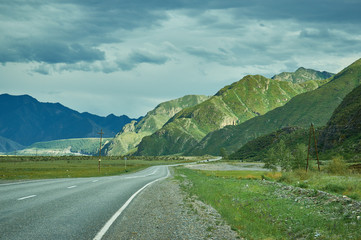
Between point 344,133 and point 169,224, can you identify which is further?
point 344,133

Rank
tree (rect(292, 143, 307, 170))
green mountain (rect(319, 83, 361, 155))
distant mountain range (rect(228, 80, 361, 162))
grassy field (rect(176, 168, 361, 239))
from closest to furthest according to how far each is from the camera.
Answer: grassy field (rect(176, 168, 361, 239))
tree (rect(292, 143, 307, 170))
distant mountain range (rect(228, 80, 361, 162))
green mountain (rect(319, 83, 361, 155))

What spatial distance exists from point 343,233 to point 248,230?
3161 millimetres

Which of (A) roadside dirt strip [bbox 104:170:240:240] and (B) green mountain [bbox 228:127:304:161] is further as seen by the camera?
(B) green mountain [bbox 228:127:304:161]

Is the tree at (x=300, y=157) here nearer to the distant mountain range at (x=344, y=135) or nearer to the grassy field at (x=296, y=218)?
the distant mountain range at (x=344, y=135)

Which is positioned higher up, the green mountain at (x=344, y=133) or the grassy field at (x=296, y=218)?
the green mountain at (x=344, y=133)

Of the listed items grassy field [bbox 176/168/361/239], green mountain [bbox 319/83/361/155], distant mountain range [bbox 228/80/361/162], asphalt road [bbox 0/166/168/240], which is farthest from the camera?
green mountain [bbox 319/83/361/155]

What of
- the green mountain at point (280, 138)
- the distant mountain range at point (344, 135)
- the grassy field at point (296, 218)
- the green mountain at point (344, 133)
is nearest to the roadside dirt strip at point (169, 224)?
the grassy field at point (296, 218)

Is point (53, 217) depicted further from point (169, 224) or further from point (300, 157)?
point (300, 157)

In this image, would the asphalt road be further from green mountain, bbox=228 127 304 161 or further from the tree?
green mountain, bbox=228 127 304 161

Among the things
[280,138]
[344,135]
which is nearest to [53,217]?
[344,135]

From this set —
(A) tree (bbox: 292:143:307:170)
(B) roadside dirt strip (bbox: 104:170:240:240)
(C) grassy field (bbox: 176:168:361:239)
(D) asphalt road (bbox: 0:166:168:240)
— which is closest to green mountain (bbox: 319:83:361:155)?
(A) tree (bbox: 292:143:307:170)

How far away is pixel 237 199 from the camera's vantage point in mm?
18641

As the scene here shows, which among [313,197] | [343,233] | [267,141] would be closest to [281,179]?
[313,197]

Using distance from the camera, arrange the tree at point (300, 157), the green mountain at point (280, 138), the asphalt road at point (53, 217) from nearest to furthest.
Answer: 1. the asphalt road at point (53, 217)
2. the tree at point (300, 157)
3. the green mountain at point (280, 138)
